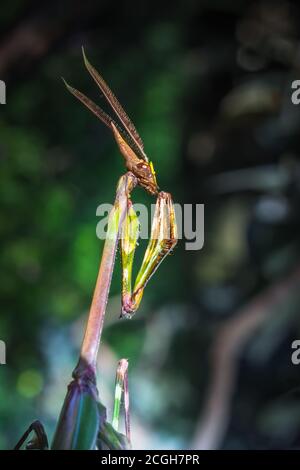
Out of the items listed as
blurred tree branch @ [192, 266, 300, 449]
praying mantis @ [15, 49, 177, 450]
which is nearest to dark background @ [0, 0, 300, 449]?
blurred tree branch @ [192, 266, 300, 449]

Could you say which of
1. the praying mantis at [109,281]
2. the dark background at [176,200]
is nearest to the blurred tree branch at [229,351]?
the dark background at [176,200]

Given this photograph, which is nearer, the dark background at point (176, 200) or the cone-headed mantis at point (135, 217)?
the cone-headed mantis at point (135, 217)

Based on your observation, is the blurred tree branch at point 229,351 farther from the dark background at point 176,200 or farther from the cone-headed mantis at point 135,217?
the cone-headed mantis at point 135,217

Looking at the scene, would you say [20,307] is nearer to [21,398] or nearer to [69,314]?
[69,314]

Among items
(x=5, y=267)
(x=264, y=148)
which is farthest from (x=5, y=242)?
(x=264, y=148)

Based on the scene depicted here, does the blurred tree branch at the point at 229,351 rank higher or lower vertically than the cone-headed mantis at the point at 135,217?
higher

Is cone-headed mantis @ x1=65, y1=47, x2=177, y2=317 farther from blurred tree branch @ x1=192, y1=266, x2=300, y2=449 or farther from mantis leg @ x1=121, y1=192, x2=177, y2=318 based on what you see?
blurred tree branch @ x1=192, y1=266, x2=300, y2=449
